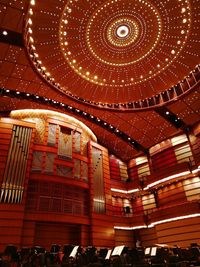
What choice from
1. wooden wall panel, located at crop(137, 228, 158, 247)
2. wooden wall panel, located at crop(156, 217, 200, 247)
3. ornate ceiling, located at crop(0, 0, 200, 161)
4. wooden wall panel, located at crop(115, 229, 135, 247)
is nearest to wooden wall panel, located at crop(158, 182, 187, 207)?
wooden wall panel, located at crop(137, 228, 158, 247)

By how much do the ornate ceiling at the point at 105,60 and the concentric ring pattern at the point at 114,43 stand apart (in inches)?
1.5

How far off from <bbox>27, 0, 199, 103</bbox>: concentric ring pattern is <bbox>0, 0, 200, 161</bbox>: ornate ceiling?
0.04 meters

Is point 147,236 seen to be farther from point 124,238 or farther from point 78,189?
point 78,189

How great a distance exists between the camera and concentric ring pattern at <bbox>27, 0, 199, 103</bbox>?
9133 millimetres

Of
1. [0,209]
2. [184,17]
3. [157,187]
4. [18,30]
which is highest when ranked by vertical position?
[184,17]

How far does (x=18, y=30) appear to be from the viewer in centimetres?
884

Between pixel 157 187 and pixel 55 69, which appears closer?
pixel 55 69

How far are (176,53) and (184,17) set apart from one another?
1.68m

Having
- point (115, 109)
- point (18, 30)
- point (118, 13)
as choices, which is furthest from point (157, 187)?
point (18, 30)

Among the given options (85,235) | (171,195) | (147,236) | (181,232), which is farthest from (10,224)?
(171,195)

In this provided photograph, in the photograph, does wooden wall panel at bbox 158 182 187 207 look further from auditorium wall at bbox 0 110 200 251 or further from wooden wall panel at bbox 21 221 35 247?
wooden wall panel at bbox 21 221 35 247

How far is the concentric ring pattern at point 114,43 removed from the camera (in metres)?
9.13

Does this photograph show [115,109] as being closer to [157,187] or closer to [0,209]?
[157,187]

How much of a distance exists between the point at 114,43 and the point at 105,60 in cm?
95
